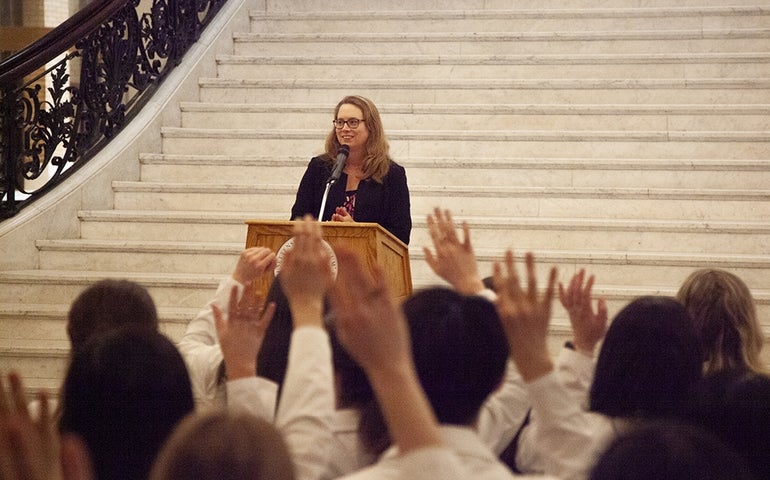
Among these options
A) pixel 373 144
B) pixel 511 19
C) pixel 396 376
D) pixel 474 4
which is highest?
pixel 474 4

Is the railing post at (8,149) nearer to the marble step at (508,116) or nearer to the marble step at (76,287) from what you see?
the marble step at (76,287)

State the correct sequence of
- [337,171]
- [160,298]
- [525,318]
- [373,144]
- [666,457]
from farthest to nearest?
[160,298], [373,144], [337,171], [525,318], [666,457]

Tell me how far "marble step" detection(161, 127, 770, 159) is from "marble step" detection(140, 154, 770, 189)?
0.19m

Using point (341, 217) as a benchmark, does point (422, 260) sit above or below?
below

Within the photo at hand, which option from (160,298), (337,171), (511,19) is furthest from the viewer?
(511,19)

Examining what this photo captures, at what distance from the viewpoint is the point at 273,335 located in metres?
2.51

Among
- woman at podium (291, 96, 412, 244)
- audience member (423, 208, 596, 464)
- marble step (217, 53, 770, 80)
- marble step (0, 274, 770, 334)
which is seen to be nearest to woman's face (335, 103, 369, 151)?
woman at podium (291, 96, 412, 244)

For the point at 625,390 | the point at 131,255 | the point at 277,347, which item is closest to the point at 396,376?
the point at 625,390

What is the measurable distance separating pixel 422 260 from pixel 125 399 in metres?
4.17

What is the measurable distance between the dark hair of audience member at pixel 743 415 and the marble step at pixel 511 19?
5.99 m

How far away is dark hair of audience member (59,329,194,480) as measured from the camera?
166 cm

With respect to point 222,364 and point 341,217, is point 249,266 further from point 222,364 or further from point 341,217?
point 341,217

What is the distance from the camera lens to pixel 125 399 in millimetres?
1690

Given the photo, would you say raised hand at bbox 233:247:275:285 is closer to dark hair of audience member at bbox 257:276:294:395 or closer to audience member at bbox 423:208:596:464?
dark hair of audience member at bbox 257:276:294:395
